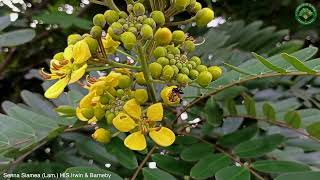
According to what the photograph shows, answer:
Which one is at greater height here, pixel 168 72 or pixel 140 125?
pixel 168 72

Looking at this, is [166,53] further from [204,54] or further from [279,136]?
[204,54]

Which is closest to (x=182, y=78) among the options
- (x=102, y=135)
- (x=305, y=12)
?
(x=102, y=135)

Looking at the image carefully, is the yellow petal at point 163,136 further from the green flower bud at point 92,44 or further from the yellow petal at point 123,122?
the green flower bud at point 92,44

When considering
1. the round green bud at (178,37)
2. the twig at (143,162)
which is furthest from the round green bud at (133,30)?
the twig at (143,162)

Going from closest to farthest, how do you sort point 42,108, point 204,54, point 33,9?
point 42,108
point 204,54
point 33,9

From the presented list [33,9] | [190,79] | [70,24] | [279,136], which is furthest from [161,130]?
[33,9]

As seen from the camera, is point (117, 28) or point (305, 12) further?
point (305, 12)

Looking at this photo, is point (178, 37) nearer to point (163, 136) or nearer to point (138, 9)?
point (138, 9)

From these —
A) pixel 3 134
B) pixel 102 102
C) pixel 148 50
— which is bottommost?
pixel 3 134
